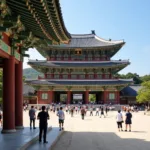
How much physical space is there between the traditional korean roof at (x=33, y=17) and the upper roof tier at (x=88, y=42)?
4082 cm

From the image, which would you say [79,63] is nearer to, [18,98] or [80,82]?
[80,82]

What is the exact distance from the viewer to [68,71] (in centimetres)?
5725

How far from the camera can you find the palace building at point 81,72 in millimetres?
55562

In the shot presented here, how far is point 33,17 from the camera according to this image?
1229 cm

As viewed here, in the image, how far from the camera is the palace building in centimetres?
5556

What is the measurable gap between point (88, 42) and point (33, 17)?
50.8 meters

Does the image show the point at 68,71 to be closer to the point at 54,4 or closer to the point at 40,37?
the point at 40,37

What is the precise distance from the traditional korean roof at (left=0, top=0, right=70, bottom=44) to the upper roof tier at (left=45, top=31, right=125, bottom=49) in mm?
40820

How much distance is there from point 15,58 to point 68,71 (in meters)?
41.1

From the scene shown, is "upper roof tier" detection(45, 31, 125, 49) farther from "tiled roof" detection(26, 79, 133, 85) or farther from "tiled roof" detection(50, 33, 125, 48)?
"tiled roof" detection(26, 79, 133, 85)

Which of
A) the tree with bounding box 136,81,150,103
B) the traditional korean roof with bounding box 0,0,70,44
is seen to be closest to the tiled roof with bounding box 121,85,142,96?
the tree with bounding box 136,81,150,103

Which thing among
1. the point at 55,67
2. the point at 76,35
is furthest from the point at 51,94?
the point at 76,35

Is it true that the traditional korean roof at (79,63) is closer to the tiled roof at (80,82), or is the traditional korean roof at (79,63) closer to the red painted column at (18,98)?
the tiled roof at (80,82)

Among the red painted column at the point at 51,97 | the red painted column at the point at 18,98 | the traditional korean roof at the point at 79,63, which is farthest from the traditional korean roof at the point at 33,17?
the red painted column at the point at 51,97
